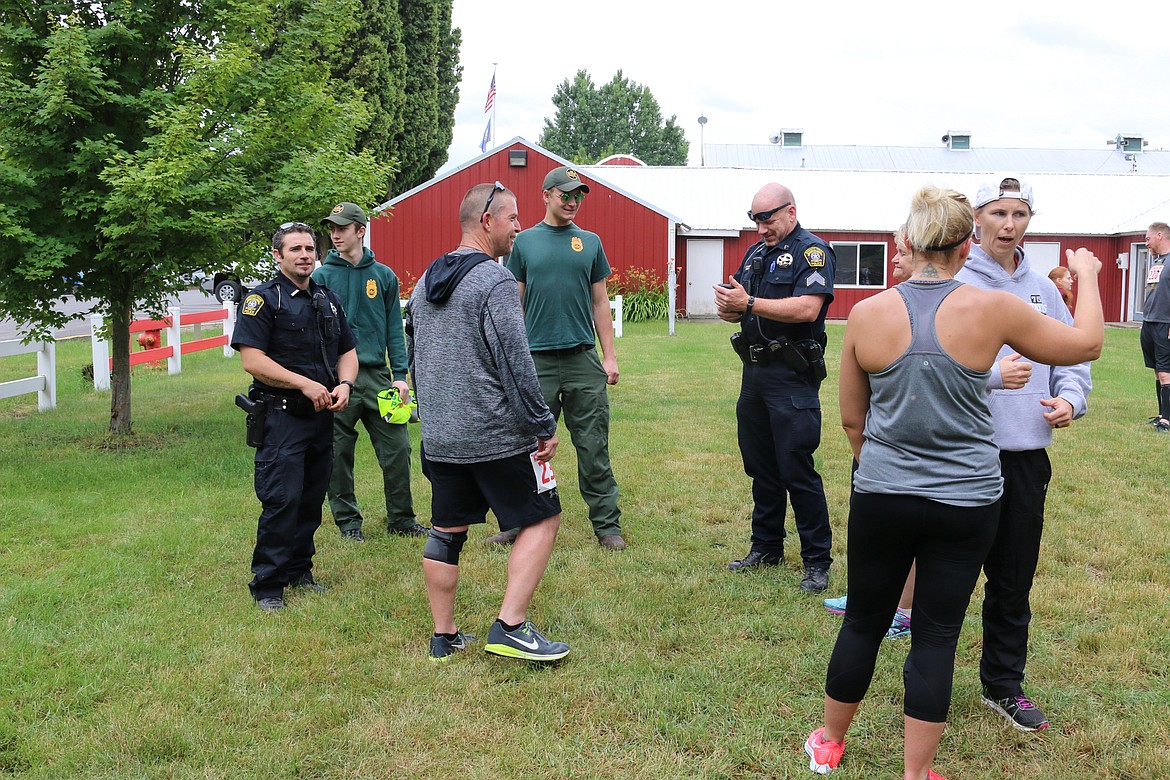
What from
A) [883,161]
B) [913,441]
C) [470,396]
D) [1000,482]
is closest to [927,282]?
[913,441]

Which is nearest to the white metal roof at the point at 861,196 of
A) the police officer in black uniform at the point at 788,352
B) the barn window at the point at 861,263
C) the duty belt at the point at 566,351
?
the barn window at the point at 861,263

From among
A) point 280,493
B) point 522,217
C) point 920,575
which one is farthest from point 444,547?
point 522,217

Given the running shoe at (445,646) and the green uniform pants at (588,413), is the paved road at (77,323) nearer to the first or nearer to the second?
the green uniform pants at (588,413)

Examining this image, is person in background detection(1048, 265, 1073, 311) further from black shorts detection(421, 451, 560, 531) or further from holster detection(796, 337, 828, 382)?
black shorts detection(421, 451, 560, 531)

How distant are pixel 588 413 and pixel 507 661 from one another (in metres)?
2.07

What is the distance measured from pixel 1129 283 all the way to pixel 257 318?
92.1ft

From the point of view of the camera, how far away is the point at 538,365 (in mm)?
5625

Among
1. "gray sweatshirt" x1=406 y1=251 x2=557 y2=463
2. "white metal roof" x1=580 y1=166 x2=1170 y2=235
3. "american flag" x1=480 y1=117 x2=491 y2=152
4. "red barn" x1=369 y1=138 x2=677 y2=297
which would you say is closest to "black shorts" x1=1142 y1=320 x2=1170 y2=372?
"gray sweatshirt" x1=406 y1=251 x2=557 y2=463

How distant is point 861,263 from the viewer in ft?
88.3

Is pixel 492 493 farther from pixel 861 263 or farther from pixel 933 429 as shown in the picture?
pixel 861 263

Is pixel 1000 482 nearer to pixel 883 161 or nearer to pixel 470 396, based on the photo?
pixel 470 396

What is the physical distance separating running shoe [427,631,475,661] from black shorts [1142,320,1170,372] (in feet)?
27.0

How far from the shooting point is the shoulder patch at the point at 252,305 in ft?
15.1

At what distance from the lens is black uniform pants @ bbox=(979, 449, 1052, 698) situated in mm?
3264
